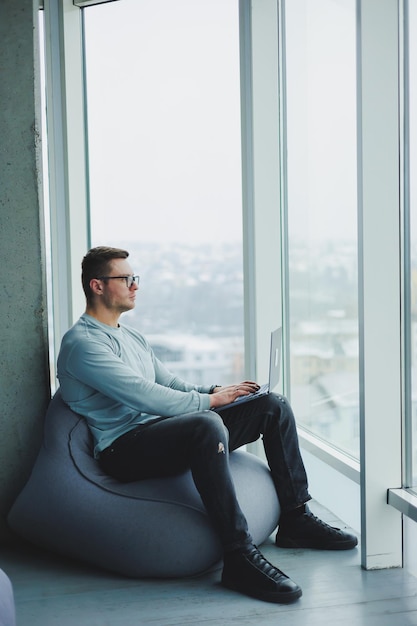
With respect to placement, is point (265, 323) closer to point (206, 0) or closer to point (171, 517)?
point (171, 517)

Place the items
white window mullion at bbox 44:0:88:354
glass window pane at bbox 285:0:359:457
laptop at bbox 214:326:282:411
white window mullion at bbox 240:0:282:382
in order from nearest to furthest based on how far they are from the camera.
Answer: laptop at bbox 214:326:282:411 < glass window pane at bbox 285:0:359:457 < white window mullion at bbox 240:0:282:382 < white window mullion at bbox 44:0:88:354

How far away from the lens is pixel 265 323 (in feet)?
13.8

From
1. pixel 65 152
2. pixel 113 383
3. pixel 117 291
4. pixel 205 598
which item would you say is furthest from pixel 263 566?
pixel 65 152

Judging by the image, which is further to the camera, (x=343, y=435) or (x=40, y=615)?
(x=343, y=435)

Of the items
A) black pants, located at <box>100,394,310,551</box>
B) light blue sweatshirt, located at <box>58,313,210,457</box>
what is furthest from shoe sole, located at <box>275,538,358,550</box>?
light blue sweatshirt, located at <box>58,313,210,457</box>

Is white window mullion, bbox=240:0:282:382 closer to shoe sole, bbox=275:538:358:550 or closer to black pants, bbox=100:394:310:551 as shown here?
black pants, bbox=100:394:310:551

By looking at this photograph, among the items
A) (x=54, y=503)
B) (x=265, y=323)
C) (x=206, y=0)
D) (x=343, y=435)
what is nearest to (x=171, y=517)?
(x=54, y=503)

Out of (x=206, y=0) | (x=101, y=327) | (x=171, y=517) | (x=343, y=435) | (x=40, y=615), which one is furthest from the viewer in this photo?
(x=206, y=0)

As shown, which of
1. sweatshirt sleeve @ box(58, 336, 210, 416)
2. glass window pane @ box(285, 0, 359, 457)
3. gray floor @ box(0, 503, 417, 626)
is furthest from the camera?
glass window pane @ box(285, 0, 359, 457)

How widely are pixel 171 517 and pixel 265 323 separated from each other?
1.56 metres

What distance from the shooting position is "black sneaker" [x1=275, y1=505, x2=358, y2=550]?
320 centimetres

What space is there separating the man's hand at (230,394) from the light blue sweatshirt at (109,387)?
0.03 m

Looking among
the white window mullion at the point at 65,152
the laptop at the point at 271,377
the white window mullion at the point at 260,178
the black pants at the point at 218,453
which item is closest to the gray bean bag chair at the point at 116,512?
the black pants at the point at 218,453

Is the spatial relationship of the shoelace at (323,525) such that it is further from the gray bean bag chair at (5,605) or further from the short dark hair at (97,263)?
the gray bean bag chair at (5,605)
